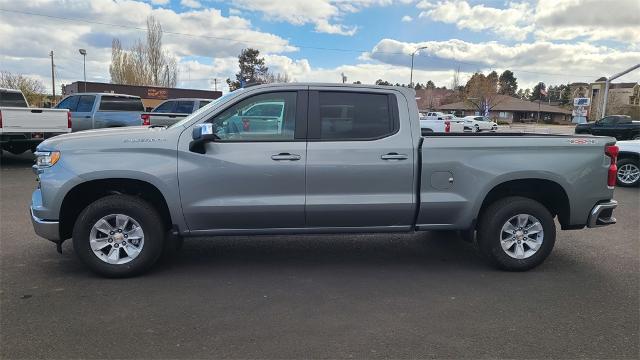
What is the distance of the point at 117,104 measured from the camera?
50.1ft

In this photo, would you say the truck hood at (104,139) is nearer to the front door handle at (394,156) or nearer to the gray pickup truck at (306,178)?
the gray pickup truck at (306,178)

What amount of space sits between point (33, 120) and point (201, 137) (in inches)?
382

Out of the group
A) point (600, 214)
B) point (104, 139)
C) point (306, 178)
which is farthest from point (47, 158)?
point (600, 214)

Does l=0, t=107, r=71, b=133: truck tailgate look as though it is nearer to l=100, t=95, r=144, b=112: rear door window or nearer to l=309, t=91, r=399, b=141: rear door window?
l=100, t=95, r=144, b=112: rear door window

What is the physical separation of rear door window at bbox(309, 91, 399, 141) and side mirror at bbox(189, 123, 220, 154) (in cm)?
95

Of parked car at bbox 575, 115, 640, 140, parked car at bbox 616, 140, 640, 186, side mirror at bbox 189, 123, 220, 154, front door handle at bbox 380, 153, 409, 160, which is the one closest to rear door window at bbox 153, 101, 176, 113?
side mirror at bbox 189, 123, 220, 154

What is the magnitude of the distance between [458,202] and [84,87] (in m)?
39.5

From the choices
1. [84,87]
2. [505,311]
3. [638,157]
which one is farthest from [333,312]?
[84,87]

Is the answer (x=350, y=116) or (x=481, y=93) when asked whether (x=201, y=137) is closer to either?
(x=350, y=116)

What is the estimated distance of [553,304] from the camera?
4309 millimetres

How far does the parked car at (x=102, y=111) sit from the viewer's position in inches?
587

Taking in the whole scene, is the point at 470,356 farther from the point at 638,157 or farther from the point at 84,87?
the point at 84,87

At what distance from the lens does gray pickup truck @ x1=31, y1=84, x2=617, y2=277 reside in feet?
15.3

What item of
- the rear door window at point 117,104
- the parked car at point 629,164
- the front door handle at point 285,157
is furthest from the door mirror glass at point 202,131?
the rear door window at point 117,104
